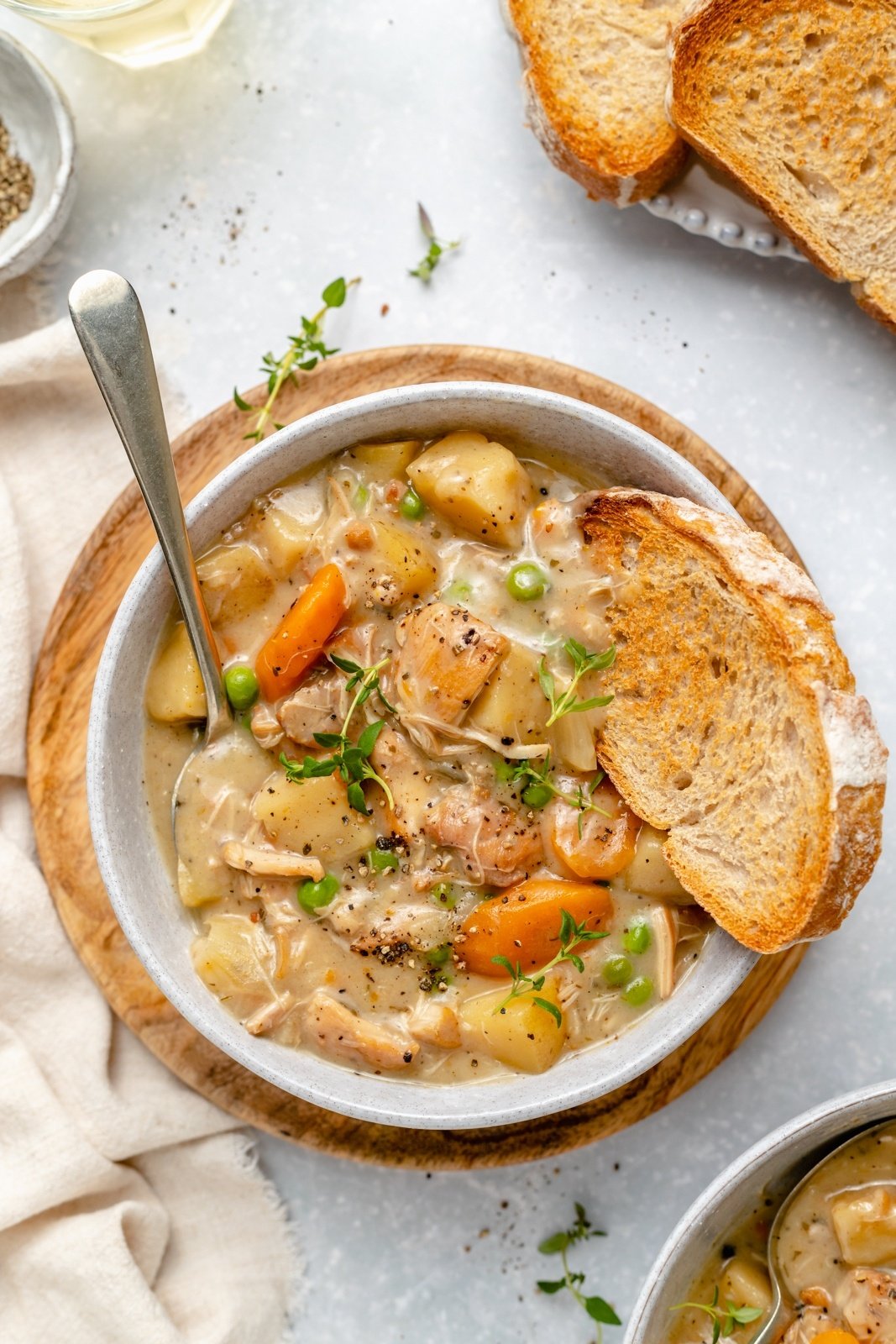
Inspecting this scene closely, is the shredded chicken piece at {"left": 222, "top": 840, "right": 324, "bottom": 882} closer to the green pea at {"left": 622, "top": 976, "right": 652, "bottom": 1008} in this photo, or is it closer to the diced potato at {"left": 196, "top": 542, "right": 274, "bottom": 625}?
the diced potato at {"left": 196, "top": 542, "right": 274, "bottom": 625}

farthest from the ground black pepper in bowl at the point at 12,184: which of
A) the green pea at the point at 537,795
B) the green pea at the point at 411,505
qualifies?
the green pea at the point at 537,795

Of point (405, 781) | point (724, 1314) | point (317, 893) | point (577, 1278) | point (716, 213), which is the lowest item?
point (577, 1278)

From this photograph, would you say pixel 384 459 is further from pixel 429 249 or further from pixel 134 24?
pixel 134 24

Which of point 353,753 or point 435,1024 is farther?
point 435,1024

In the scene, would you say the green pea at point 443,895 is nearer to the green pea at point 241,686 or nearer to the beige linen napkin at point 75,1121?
the green pea at point 241,686

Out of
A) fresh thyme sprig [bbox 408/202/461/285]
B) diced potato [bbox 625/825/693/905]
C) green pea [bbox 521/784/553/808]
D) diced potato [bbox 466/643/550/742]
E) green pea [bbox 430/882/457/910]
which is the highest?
fresh thyme sprig [bbox 408/202/461/285]

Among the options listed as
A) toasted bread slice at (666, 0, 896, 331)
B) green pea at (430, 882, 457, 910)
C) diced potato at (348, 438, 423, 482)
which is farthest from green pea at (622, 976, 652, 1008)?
toasted bread slice at (666, 0, 896, 331)

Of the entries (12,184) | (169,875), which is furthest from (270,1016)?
(12,184)

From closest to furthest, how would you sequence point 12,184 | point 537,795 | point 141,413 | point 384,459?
point 141,413
point 537,795
point 384,459
point 12,184
